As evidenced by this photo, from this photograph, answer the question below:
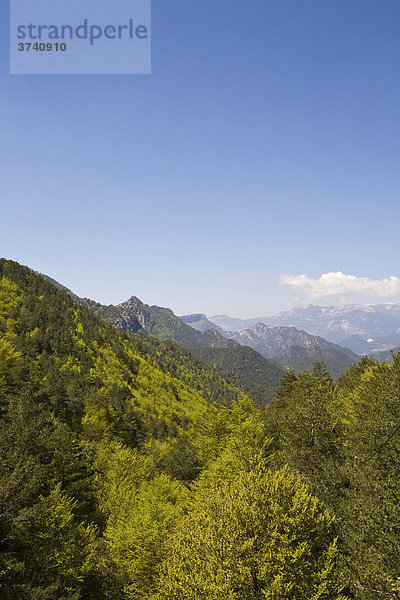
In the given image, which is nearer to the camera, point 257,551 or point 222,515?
point 257,551

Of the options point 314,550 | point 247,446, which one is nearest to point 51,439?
point 247,446

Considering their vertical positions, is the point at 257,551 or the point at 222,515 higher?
the point at 222,515

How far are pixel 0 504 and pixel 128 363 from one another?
10736 centimetres

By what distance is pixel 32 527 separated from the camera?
21.7 meters

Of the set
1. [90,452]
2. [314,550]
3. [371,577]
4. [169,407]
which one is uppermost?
[371,577]

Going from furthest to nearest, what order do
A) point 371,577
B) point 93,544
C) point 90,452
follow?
point 90,452, point 93,544, point 371,577

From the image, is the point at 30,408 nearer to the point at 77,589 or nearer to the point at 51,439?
the point at 51,439

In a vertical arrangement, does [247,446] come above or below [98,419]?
above

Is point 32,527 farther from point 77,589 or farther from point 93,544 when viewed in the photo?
point 93,544

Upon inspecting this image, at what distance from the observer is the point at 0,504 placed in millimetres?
19688

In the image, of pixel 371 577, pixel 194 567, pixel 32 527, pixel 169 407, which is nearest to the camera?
pixel 371 577

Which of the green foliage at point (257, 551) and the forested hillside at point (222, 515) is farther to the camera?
the forested hillside at point (222, 515)

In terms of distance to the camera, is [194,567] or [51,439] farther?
[51,439]

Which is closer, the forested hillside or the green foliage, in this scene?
the green foliage
